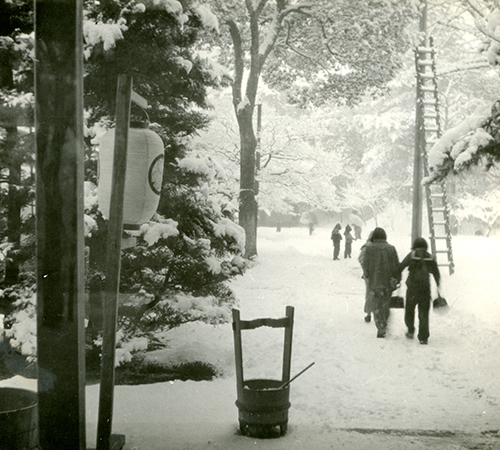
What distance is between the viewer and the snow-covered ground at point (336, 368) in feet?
13.1

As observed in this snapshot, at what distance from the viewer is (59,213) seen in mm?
2676

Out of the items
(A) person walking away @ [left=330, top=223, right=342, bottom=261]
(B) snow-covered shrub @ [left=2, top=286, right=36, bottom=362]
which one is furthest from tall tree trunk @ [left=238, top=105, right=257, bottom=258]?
(B) snow-covered shrub @ [left=2, top=286, right=36, bottom=362]

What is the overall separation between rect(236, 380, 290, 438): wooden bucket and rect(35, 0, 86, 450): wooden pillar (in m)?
1.36

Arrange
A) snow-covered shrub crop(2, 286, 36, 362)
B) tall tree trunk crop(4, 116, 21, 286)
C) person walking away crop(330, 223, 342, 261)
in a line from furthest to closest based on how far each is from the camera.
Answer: person walking away crop(330, 223, 342, 261) → tall tree trunk crop(4, 116, 21, 286) → snow-covered shrub crop(2, 286, 36, 362)

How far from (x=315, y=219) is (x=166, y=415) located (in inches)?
156

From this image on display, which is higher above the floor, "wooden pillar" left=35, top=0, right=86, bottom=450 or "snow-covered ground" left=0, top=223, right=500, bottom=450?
"wooden pillar" left=35, top=0, right=86, bottom=450

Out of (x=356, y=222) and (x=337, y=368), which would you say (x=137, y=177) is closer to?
(x=337, y=368)

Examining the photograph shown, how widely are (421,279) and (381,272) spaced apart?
0.50 metres

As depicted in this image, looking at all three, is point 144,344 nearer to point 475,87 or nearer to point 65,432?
point 65,432

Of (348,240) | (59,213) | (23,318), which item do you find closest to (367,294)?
(348,240)

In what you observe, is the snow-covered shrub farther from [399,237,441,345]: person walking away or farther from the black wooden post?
[399,237,441,345]: person walking away

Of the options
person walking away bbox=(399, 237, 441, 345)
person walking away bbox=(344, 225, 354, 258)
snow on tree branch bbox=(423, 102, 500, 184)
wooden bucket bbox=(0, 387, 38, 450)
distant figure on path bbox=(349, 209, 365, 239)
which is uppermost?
snow on tree branch bbox=(423, 102, 500, 184)

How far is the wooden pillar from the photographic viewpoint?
2641mm

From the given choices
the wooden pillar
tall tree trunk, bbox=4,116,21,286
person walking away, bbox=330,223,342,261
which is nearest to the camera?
the wooden pillar
